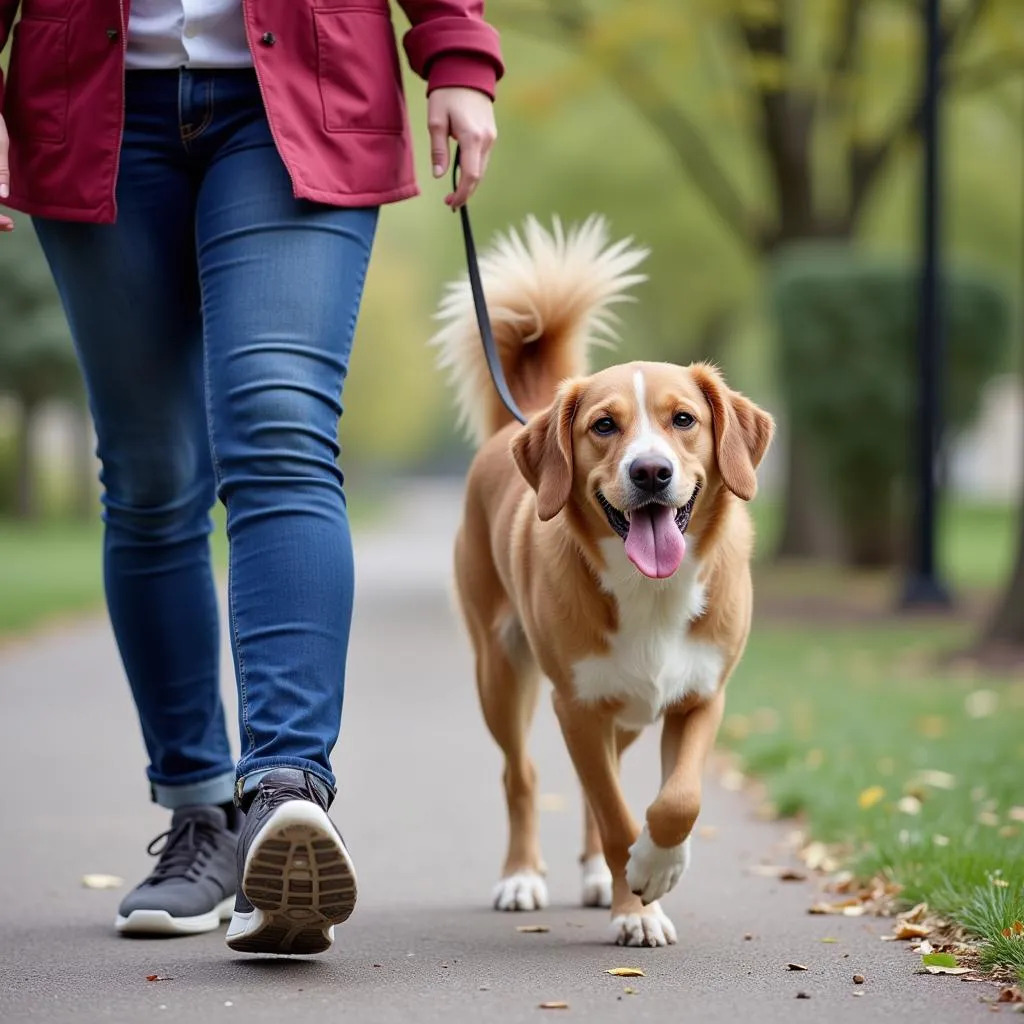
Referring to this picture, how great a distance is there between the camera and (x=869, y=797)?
5.14 metres

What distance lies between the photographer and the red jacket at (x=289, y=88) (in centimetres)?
323

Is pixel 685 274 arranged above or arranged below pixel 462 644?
above

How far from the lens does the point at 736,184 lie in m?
19.4

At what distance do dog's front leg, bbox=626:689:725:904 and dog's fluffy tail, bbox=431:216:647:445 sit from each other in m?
1.42

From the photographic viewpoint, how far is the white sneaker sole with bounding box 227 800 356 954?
279 cm

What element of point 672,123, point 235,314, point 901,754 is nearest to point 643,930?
point 235,314

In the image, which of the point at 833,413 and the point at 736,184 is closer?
the point at 833,413

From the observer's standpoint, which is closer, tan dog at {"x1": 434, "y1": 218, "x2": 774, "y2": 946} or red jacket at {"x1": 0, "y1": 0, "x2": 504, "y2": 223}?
red jacket at {"x1": 0, "y1": 0, "x2": 504, "y2": 223}

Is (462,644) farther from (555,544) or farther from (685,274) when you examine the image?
(685,274)

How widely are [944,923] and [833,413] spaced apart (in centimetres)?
1131

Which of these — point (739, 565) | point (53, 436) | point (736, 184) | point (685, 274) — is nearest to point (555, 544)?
point (739, 565)

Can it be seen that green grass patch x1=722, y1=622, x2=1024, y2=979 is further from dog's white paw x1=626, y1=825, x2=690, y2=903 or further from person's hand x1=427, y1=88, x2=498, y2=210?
person's hand x1=427, y1=88, x2=498, y2=210

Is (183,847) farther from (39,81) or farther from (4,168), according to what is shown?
(39,81)

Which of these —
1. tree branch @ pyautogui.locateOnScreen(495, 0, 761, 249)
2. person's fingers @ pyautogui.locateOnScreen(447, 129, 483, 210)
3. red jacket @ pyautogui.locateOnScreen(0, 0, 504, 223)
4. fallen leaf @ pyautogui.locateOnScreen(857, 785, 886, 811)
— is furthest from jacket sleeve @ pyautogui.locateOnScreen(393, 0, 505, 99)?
tree branch @ pyautogui.locateOnScreen(495, 0, 761, 249)
